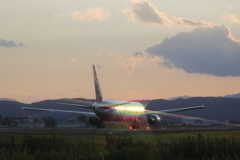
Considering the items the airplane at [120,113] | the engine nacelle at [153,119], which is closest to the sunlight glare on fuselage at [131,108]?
the airplane at [120,113]

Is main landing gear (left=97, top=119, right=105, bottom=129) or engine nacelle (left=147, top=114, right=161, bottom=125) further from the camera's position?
main landing gear (left=97, top=119, right=105, bottom=129)

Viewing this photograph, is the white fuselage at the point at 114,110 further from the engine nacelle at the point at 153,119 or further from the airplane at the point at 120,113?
the engine nacelle at the point at 153,119

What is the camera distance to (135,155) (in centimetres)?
3094

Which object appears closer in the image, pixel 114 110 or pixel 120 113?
pixel 114 110

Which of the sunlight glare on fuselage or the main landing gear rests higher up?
the sunlight glare on fuselage

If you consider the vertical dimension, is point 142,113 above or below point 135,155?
above

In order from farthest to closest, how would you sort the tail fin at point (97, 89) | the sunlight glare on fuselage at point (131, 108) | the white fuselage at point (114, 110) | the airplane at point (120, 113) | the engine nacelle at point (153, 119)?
the tail fin at point (97, 89) → the engine nacelle at point (153, 119) → the sunlight glare on fuselage at point (131, 108) → the airplane at point (120, 113) → the white fuselage at point (114, 110)

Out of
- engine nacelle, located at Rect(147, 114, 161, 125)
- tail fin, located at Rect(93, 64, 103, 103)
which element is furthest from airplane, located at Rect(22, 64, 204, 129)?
tail fin, located at Rect(93, 64, 103, 103)

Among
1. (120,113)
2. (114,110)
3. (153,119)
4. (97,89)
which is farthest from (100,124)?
→ (153,119)

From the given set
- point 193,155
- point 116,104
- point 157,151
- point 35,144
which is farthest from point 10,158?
point 116,104

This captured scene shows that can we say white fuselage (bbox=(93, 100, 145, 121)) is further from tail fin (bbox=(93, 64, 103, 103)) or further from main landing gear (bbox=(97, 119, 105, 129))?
tail fin (bbox=(93, 64, 103, 103))

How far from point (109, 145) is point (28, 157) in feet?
24.0

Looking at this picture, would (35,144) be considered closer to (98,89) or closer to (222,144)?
(222,144)

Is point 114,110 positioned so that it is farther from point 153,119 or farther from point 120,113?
point 153,119
